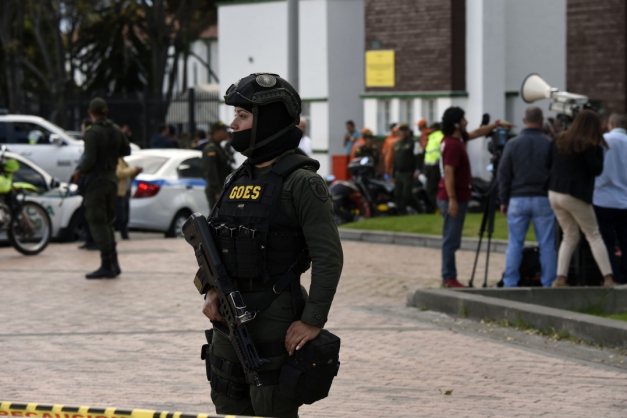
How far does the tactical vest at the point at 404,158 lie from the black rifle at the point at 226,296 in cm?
1521

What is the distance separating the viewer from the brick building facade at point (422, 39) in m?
24.3

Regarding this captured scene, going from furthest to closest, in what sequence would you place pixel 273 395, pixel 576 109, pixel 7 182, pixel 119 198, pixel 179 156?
pixel 179 156
pixel 119 198
pixel 7 182
pixel 576 109
pixel 273 395

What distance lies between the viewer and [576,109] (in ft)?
34.2

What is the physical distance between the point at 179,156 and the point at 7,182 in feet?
12.0

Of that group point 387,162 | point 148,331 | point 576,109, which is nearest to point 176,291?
point 148,331

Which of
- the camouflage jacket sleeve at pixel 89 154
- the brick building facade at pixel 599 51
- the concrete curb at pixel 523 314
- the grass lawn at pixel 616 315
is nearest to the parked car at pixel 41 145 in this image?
the brick building facade at pixel 599 51

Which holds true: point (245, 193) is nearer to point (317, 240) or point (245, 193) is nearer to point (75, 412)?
point (317, 240)

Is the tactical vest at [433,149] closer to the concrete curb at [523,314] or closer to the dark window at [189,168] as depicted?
the dark window at [189,168]

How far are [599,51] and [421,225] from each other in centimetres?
977

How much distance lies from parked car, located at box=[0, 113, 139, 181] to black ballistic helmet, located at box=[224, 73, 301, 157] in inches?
733

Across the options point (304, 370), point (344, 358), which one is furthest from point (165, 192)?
point (304, 370)

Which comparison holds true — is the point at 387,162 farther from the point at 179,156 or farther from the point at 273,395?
the point at 273,395

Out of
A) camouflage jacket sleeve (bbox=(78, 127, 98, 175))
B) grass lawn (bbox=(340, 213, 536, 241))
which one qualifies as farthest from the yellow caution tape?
grass lawn (bbox=(340, 213, 536, 241))

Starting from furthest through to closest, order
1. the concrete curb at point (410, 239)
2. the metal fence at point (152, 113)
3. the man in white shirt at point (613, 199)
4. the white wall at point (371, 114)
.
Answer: the metal fence at point (152, 113) < the white wall at point (371, 114) < the concrete curb at point (410, 239) < the man in white shirt at point (613, 199)
